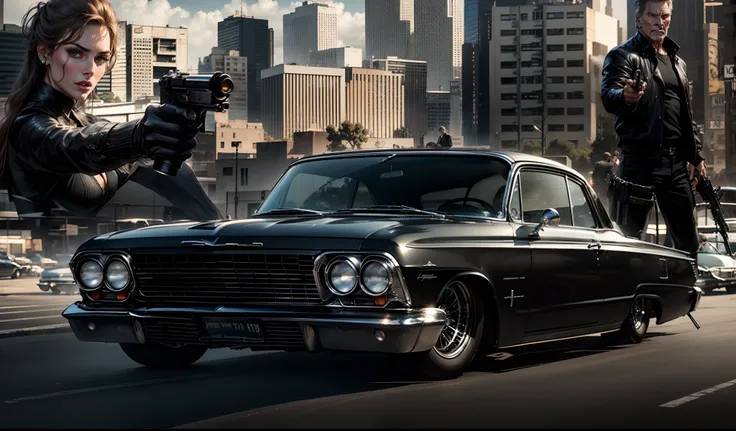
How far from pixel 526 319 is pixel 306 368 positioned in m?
1.57

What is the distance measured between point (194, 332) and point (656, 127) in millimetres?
6213

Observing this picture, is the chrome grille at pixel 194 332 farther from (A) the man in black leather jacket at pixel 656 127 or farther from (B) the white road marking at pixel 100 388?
(A) the man in black leather jacket at pixel 656 127

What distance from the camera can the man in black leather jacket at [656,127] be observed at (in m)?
12.7

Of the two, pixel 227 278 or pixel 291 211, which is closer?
pixel 227 278

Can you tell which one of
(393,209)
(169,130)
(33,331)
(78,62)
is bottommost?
(33,331)

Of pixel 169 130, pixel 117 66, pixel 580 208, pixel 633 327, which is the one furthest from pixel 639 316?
pixel 117 66

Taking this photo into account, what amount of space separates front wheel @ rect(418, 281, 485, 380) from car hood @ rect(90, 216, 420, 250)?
21.2 inches

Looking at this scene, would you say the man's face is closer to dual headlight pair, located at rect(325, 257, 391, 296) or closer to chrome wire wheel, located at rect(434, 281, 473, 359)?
chrome wire wheel, located at rect(434, 281, 473, 359)

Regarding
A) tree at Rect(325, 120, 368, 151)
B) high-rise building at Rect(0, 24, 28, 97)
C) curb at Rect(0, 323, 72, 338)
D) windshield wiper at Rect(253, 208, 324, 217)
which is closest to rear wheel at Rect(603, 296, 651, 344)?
windshield wiper at Rect(253, 208, 324, 217)

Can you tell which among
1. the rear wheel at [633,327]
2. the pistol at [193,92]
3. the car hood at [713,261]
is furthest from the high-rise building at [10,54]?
the car hood at [713,261]

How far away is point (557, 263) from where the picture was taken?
9422 millimetres

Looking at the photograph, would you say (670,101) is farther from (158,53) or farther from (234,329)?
(158,53)

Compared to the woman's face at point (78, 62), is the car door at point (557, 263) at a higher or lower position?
lower

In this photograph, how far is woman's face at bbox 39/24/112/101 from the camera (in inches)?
393
